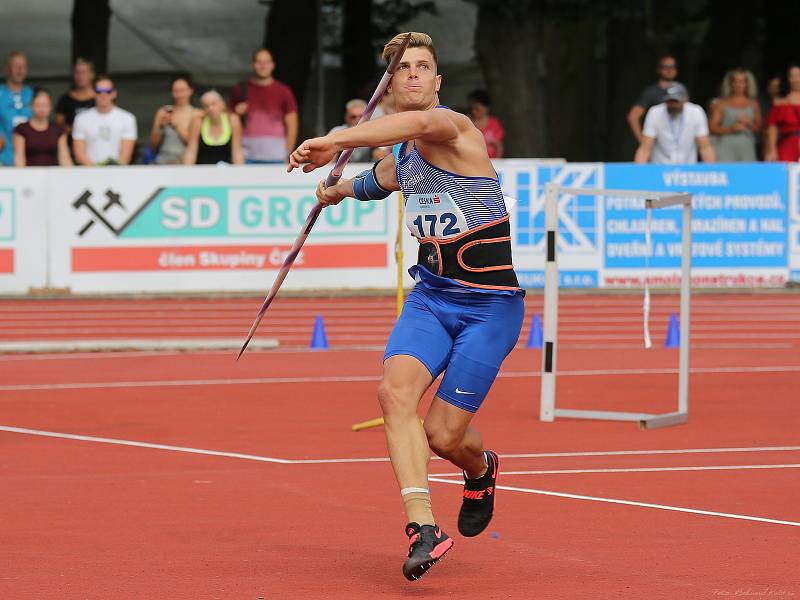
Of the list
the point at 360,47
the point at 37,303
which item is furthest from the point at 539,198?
the point at 360,47

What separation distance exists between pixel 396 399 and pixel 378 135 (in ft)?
3.55

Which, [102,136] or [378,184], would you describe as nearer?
[378,184]

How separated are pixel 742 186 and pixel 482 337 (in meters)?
14.1

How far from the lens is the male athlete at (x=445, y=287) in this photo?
6641 mm

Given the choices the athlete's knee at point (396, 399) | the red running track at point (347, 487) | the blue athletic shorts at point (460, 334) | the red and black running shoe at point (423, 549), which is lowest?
the red running track at point (347, 487)

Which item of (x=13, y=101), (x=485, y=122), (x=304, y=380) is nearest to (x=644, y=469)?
(x=304, y=380)

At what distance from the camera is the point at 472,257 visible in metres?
6.80

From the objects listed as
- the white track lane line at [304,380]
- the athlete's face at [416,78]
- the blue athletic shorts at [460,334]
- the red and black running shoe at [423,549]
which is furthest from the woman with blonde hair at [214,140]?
the red and black running shoe at [423,549]

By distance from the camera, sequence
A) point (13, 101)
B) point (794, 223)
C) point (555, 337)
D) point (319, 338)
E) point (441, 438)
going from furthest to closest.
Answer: point (13, 101) < point (794, 223) < point (319, 338) < point (555, 337) < point (441, 438)

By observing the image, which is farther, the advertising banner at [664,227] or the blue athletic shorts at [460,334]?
the advertising banner at [664,227]

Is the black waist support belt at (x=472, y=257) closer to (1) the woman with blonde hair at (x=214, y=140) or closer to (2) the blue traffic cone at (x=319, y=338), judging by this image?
(2) the blue traffic cone at (x=319, y=338)

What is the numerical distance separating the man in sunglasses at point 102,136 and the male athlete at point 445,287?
46.4ft

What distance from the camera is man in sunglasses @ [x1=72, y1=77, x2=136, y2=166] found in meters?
20.6

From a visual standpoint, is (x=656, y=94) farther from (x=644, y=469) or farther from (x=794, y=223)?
(x=644, y=469)
